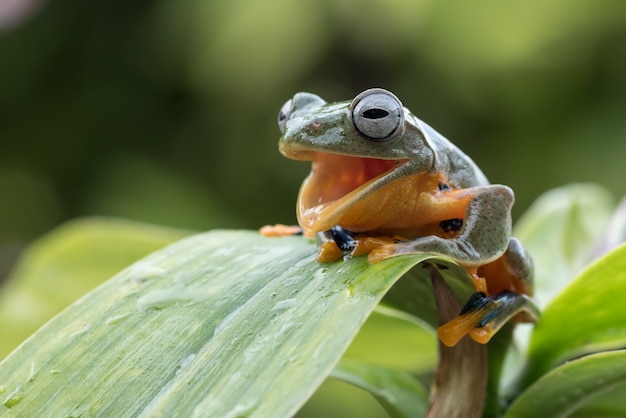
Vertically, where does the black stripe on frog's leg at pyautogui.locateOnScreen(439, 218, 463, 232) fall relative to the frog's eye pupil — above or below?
below

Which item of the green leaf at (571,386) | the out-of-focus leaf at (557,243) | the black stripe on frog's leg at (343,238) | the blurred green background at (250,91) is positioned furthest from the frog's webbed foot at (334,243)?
the blurred green background at (250,91)

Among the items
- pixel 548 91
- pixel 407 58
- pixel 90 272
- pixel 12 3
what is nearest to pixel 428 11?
pixel 407 58

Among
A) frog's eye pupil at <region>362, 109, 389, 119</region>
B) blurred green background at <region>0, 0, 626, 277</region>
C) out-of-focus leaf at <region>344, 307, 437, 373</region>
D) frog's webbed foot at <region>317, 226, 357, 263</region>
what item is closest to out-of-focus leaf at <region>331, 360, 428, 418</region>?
out-of-focus leaf at <region>344, 307, 437, 373</region>

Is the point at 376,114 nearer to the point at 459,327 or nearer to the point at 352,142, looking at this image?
the point at 352,142

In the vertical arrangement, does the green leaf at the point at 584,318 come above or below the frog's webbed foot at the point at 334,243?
below

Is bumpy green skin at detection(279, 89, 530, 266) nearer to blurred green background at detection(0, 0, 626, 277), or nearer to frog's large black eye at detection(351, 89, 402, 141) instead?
frog's large black eye at detection(351, 89, 402, 141)

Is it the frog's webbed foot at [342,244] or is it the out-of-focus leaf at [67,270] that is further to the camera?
the out-of-focus leaf at [67,270]

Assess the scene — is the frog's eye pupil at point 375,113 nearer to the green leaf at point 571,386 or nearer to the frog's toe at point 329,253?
the frog's toe at point 329,253
